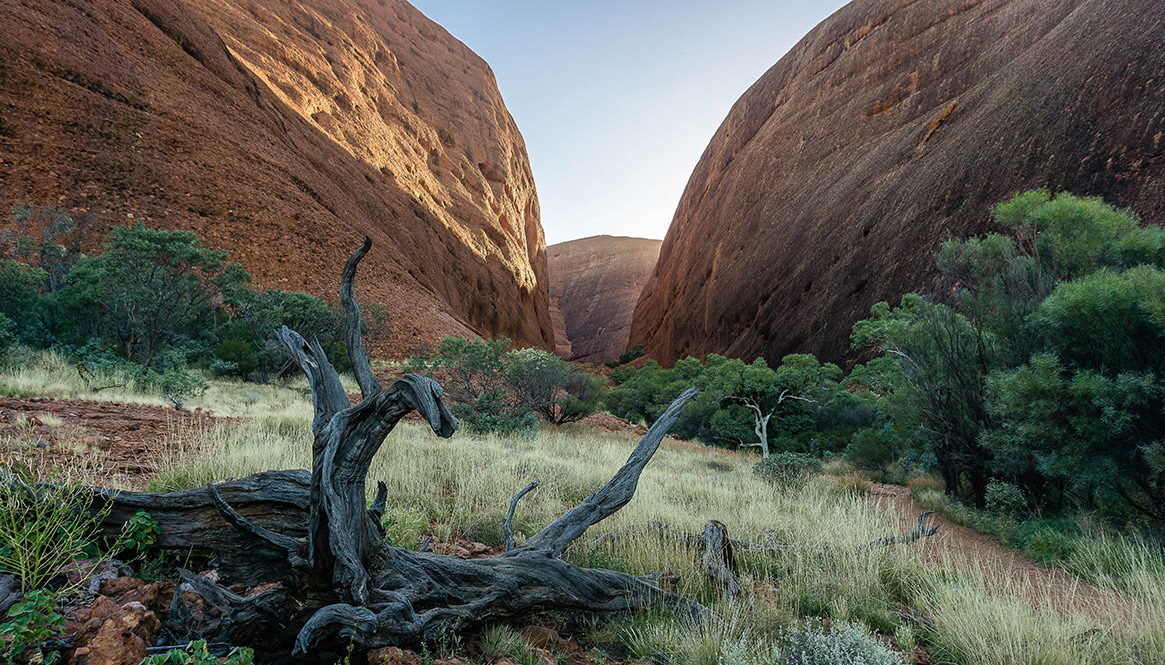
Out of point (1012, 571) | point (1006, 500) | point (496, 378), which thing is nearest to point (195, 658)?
point (1012, 571)

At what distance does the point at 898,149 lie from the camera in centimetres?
2520

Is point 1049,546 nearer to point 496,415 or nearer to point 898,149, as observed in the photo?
point 496,415

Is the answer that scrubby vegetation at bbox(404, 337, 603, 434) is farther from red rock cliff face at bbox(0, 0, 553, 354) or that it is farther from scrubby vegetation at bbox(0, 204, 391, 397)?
red rock cliff face at bbox(0, 0, 553, 354)

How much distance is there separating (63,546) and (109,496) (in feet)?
1.00

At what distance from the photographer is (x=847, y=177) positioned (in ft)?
91.3

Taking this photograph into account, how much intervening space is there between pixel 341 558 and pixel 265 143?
29.1 meters

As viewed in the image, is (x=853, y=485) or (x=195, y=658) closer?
(x=195, y=658)

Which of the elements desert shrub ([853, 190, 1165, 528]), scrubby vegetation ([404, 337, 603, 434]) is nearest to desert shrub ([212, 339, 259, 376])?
scrubby vegetation ([404, 337, 603, 434])

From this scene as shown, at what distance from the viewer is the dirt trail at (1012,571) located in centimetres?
327

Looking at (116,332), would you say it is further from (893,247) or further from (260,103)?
(893,247)

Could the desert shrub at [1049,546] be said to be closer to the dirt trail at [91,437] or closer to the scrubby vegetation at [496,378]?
the dirt trail at [91,437]

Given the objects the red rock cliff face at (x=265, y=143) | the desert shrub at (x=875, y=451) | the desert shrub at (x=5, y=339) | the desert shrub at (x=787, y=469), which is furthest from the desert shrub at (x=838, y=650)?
the red rock cliff face at (x=265, y=143)

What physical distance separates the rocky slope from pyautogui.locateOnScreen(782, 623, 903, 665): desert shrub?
213ft

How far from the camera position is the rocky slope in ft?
239
